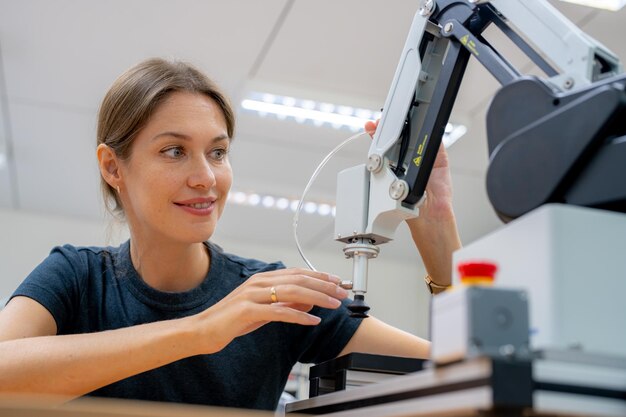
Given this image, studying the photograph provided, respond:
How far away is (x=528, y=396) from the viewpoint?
1.97 ft

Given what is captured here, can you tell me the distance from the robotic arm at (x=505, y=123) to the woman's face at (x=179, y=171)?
33 cm

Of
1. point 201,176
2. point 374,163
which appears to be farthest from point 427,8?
point 201,176

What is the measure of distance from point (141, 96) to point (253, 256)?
3992 mm

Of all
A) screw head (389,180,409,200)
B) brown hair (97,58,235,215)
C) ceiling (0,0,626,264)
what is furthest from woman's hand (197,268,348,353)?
ceiling (0,0,626,264)

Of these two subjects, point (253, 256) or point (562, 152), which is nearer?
point (562, 152)

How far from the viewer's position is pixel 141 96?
1492mm

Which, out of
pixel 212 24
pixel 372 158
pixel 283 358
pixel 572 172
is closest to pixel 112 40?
pixel 212 24

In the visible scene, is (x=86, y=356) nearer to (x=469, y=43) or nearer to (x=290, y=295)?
(x=290, y=295)

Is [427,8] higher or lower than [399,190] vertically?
higher

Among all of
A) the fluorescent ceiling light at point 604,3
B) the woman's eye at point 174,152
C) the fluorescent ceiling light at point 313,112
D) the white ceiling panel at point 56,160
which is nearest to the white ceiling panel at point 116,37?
the fluorescent ceiling light at point 313,112

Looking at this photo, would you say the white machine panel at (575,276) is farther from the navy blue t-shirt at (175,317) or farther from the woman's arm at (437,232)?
the navy blue t-shirt at (175,317)

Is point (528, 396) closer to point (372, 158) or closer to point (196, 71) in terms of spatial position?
point (372, 158)

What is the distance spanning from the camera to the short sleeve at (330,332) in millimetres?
1472

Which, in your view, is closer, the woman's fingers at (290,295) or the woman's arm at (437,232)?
the woman's fingers at (290,295)
